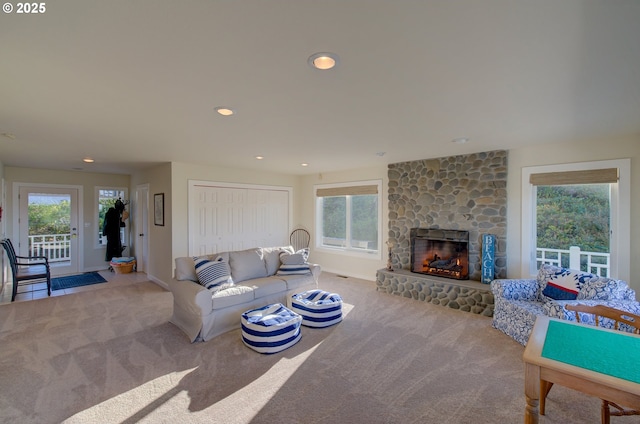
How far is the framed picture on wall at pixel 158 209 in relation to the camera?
550 cm

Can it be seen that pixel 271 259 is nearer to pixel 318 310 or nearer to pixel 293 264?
pixel 293 264

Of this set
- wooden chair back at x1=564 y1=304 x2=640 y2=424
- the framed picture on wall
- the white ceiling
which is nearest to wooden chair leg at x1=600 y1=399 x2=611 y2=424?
wooden chair back at x1=564 y1=304 x2=640 y2=424

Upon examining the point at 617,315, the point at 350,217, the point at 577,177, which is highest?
the point at 577,177

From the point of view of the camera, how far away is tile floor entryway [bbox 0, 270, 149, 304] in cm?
477

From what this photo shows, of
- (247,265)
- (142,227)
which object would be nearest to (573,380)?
(247,265)

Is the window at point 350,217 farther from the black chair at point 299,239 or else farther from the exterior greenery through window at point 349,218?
the black chair at point 299,239

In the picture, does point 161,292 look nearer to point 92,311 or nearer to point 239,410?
point 92,311

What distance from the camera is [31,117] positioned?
8.93 feet

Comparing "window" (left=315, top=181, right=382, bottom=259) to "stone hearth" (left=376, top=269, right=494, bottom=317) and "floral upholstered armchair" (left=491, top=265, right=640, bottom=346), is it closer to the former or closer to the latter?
"stone hearth" (left=376, top=269, right=494, bottom=317)

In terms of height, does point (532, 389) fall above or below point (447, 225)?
below

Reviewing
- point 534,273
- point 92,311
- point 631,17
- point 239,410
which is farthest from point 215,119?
point 534,273

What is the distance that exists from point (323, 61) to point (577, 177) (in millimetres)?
3896

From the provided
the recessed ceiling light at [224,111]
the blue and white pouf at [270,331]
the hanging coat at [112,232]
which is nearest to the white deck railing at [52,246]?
the hanging coat at [112,232]

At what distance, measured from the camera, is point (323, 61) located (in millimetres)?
1726
